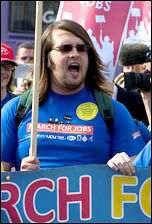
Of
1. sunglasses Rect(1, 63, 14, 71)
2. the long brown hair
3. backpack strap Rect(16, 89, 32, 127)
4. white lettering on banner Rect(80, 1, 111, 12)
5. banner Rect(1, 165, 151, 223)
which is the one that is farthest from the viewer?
sunglasses Rect(1, 63, 14, 71)

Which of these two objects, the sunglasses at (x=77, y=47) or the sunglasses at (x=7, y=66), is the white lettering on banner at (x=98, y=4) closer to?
the sunglasses at (x=7, y=66)

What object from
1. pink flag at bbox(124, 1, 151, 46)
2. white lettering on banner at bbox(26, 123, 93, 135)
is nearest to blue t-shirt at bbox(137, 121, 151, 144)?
white lettering on banner at bbox(26, 123, 93, 135)

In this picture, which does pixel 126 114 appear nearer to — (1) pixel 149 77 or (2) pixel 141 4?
(1) pixel 149 77

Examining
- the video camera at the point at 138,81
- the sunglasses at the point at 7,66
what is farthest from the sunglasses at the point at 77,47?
the sunglasses at the point at 7,66

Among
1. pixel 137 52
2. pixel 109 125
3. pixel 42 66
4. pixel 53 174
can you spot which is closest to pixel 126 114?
pixel 109 125

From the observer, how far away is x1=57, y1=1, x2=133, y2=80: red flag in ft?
16.8

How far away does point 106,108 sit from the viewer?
3838mm

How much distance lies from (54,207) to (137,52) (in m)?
2.66

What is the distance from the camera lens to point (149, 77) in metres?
4.14

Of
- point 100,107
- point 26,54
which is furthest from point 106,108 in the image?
point 26,54

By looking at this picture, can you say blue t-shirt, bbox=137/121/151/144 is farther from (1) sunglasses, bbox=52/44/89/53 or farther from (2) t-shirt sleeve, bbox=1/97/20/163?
(2) t-shirt sleeve, bbox=1/97/20/163

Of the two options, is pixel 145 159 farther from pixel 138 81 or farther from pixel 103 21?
pixel 103 21

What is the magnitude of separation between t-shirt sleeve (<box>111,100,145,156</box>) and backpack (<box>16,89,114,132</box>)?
0.09ft

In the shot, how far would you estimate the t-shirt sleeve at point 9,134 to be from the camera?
3.87 metres
